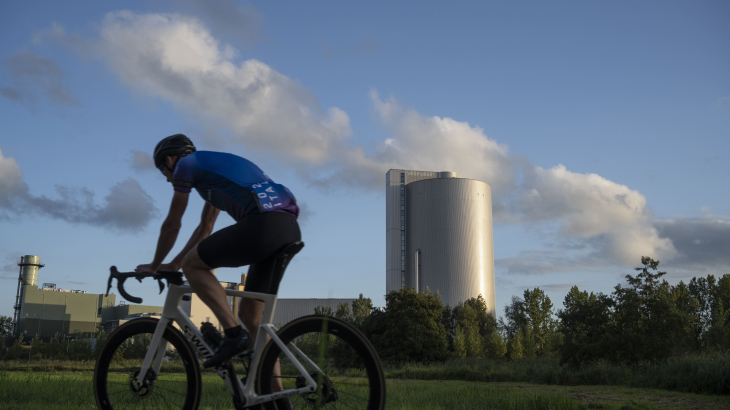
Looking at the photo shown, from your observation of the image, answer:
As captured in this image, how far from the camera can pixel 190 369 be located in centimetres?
321

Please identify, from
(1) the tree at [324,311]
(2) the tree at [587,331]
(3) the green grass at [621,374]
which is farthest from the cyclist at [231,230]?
(2) the tree at [587,331]

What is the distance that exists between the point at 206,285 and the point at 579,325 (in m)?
30.9

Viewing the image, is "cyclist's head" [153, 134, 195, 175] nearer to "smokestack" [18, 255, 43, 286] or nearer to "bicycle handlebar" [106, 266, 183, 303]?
"bicycle handlebar" [106, 266, 183, 303]

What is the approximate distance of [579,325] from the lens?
3038 cm

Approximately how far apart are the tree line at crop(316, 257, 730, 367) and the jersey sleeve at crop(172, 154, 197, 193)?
23.2 m

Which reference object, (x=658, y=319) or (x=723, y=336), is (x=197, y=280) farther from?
(x=723, y=336)

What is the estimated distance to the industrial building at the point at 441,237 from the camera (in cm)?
8438

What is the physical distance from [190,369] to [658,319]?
3034 centimetres

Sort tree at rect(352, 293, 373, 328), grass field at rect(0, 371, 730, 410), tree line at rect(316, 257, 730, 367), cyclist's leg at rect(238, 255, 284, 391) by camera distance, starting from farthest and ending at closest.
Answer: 1. tree at rect(352, 293, 373, 328)
2. tree line at rect(316, 257, 730, 367)
3. grass field at rect(0, 371, 730, 410)
4. cyclist's leg at rect(238, 255, 284, 391)

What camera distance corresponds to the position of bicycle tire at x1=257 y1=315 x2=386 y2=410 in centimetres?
277

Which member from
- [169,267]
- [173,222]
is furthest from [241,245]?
[169,267]

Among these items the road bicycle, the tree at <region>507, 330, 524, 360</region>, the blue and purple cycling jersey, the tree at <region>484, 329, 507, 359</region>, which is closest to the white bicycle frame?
the road bicycle

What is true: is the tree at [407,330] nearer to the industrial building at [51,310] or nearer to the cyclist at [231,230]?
the cyclist at [231,230]

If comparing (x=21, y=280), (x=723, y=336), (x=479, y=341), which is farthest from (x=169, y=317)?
(x=21, y=280)
